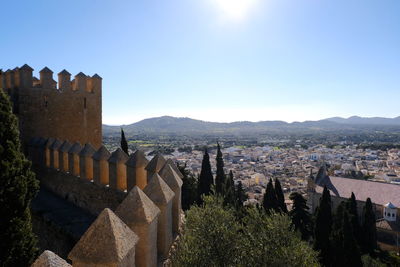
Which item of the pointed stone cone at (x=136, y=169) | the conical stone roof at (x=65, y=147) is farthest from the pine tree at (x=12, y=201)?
the conical stone roof at (x=65, y=147)

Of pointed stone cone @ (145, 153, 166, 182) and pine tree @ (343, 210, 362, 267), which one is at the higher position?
pointed stone cone @ (145, 153, 166, 182)

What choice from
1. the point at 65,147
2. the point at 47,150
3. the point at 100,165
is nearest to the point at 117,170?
the point at 100,165

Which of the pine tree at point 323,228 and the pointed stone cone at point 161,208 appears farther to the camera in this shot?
the pine tree at point 323,228

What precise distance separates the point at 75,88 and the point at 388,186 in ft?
135

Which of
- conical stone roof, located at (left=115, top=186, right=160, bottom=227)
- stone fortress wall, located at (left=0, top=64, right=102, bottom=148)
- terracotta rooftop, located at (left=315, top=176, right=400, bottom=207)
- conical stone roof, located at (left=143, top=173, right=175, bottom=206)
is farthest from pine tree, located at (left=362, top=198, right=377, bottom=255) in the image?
conical stone roof, located at (left=115, top=186, right=160, bottom=227)

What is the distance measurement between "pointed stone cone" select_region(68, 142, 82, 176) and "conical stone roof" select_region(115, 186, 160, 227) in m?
5.42

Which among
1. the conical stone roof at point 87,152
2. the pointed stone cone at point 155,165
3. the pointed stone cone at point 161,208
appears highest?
the conical stone roof at point 87,152

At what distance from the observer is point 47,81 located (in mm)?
11914

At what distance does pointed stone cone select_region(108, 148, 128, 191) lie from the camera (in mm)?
8906

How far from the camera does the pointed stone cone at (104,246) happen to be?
400 cm

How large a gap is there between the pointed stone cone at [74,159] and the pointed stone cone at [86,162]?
1.15ft

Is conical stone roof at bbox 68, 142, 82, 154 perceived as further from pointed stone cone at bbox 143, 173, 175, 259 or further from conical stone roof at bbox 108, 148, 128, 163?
pointed stone cone at bbox 143, 173, 175, 259

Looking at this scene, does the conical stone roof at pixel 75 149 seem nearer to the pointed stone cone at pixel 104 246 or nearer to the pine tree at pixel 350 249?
the pointed stone cone at pixel 104 246

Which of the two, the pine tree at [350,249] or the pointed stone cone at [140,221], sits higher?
the pointed stone cone at [140,221]
